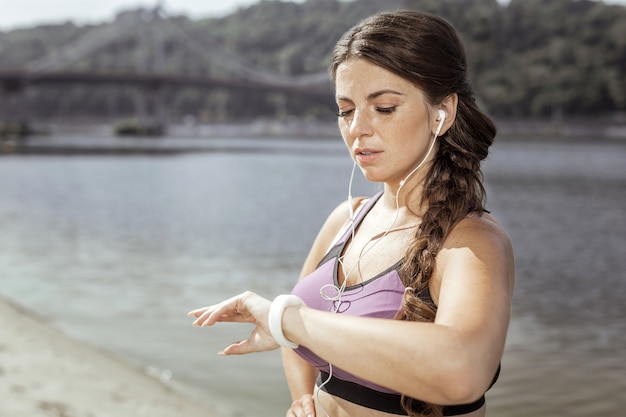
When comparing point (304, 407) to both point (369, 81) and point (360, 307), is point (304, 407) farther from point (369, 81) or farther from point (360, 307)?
point (369, 81)

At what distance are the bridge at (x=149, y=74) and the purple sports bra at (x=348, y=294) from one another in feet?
129

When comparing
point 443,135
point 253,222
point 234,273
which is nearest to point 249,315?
point 443,135

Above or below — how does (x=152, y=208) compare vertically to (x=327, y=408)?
below

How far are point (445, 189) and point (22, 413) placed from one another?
2333mm

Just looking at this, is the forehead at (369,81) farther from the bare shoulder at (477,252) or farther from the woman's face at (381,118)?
the bare shoulder at (477,252)

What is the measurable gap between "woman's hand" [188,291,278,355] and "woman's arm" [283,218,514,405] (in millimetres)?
56

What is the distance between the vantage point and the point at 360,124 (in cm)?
Result: 110

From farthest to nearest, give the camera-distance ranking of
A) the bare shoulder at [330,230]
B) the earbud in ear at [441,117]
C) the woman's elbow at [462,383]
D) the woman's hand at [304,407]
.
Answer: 1. the bare shoulder at [330,230]
2. the woman's hand at [304,407]
3. the earbud in ear at [441,117]
4. the woman's elbow at [462,383]

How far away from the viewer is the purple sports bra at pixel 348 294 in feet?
3.55

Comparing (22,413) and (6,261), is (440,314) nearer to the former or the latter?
(22,413)

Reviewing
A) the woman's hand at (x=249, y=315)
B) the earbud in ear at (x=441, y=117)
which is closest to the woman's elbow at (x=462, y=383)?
Answer: the woman's hand at (x=249, y=315)

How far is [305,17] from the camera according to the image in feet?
169

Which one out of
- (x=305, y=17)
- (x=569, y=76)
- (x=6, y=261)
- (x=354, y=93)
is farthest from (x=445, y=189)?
(x=569, y=76)

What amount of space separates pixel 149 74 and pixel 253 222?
3250 cm
